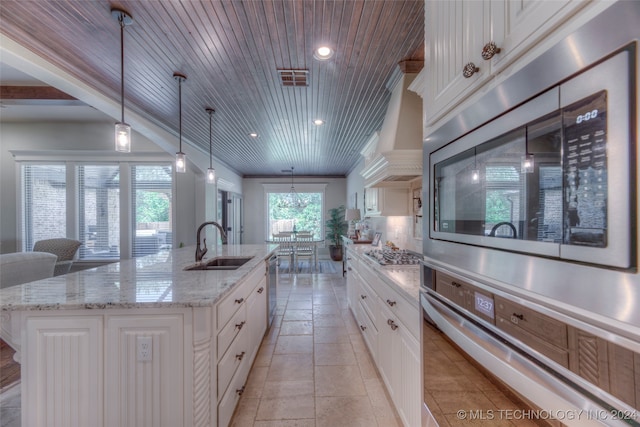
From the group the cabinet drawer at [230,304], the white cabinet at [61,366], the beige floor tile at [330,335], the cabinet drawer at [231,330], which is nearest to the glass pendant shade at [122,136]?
the white cabinet at [61,366]

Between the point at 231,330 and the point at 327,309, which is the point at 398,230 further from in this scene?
the point at 231,330

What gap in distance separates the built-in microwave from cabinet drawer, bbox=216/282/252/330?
128 cm

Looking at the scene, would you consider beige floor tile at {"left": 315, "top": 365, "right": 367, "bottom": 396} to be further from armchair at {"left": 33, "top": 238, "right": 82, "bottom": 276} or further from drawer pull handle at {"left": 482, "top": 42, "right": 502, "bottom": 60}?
armchair at {"left": 33, "top": 238, "right": 82, "bottom": 276}

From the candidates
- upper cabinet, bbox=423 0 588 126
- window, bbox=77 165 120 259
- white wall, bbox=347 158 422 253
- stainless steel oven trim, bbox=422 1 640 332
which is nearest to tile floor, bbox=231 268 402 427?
white wall, bbox=347 158 422 253

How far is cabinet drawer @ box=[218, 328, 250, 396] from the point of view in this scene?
55.4 inches

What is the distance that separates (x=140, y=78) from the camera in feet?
7.78

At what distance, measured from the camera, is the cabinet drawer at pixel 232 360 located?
1406 millimetres

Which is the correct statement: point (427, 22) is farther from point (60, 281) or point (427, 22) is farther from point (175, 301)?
point (60, 281)

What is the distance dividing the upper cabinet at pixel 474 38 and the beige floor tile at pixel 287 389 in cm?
202

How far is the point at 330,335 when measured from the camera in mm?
2805

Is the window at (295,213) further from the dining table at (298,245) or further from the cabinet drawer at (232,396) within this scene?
the cabinet drawer at (232,396)

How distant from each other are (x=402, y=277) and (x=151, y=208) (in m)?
4.94

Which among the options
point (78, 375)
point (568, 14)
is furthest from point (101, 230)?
point (568, 14)

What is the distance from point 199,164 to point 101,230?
85.5 inches
